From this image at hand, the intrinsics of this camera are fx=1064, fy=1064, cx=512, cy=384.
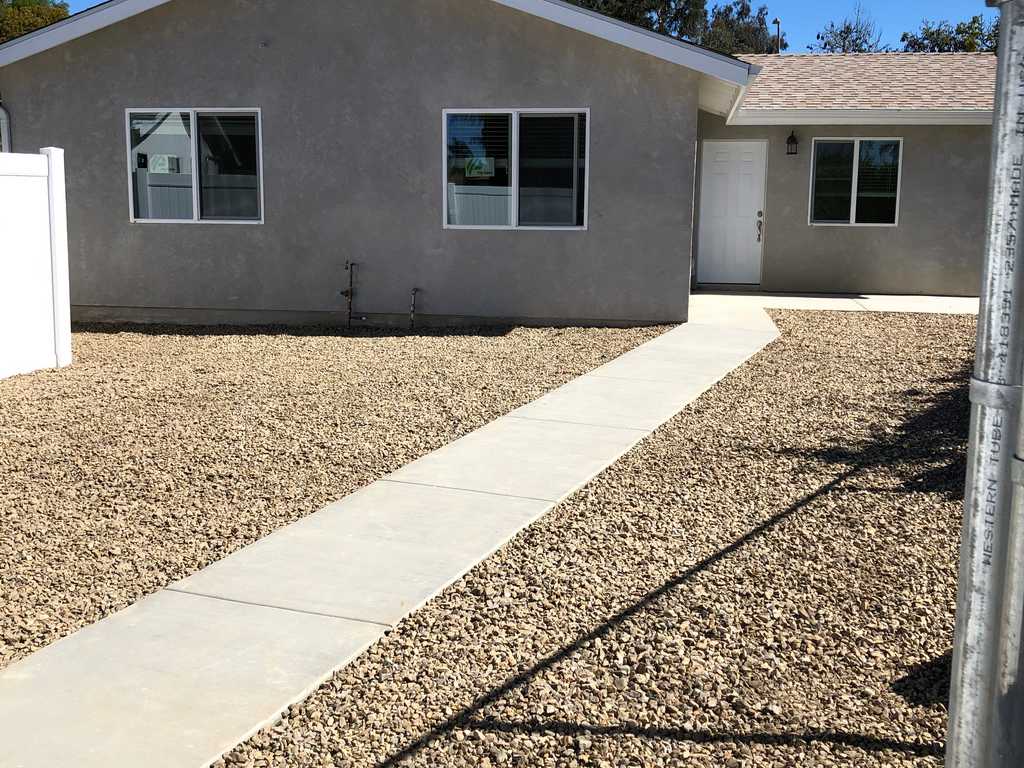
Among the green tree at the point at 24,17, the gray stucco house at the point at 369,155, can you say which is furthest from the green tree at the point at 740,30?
the gray stucco house at the point at 369,155

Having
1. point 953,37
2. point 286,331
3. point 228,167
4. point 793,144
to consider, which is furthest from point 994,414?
point 953,37

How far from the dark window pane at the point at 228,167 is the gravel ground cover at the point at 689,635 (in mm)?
8209

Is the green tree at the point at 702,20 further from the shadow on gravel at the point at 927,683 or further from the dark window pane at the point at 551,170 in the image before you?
the shadow on gravel at the point at 927,683

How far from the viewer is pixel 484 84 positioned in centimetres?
1280

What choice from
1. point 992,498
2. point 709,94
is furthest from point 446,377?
point 992,498

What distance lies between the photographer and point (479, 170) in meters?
13.0

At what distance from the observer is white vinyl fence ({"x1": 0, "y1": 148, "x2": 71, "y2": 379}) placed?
954cm

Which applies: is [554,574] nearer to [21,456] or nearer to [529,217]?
[21,456]

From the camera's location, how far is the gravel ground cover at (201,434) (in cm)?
484

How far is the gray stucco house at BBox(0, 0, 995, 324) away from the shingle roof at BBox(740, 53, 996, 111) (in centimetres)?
360

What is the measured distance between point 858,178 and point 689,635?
14511 millimetres

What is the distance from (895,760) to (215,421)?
5764mm

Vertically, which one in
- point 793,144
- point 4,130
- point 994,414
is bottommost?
point 994,414

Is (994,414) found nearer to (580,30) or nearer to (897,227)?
(580,30)
